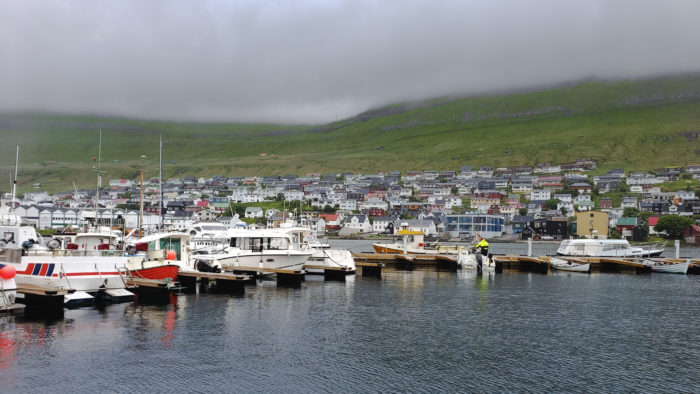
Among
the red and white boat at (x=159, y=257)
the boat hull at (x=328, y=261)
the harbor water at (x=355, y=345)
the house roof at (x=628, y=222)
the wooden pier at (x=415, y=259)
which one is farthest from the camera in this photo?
the house roof at (x=628, y=222)

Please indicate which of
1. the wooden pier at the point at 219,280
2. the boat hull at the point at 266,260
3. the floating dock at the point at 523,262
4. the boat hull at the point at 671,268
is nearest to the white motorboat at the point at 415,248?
the floating dock at the point at 523,262

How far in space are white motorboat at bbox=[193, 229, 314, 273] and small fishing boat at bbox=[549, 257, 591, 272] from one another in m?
32.8

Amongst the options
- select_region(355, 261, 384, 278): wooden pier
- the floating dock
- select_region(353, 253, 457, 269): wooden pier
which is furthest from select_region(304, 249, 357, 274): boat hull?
select_region(353, 253, 457, 269): wooden pier

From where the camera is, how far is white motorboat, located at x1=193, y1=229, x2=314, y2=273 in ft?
156

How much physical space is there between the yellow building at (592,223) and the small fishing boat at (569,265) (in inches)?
2449

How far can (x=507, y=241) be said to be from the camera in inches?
6393

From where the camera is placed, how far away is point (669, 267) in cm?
6681

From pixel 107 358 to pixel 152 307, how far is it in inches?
441

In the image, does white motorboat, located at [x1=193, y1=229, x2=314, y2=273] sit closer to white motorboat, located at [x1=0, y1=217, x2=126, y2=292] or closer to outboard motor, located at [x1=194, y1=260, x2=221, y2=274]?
outboard motor, located at [x1=194, y1=260, x2=221, y2=274]

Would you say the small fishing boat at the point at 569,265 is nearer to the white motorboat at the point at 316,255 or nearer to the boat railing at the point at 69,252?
the white motorboat at the point at 316,255

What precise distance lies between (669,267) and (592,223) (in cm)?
7040

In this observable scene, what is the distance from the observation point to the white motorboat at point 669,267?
66.2 m

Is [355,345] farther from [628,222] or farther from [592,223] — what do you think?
[628,222]

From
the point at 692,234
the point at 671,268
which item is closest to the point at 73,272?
the point at 671,268
